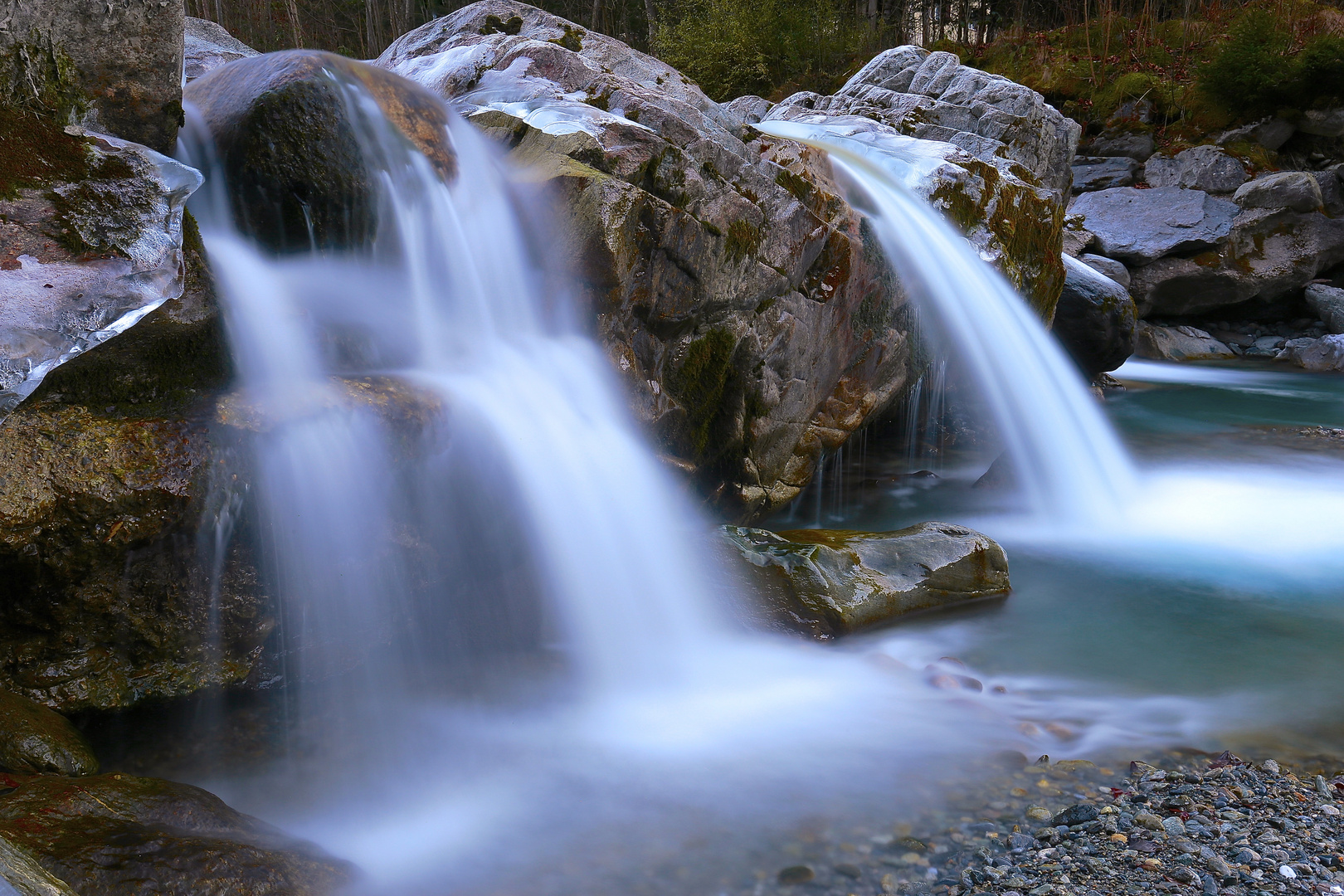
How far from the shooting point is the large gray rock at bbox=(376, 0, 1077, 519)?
5.24 meters

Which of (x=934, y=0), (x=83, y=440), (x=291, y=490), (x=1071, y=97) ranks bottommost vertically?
(x=291, y=490)

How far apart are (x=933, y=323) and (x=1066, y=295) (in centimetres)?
407

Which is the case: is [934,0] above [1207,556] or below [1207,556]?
above

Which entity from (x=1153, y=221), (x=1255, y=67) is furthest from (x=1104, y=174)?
(x=1255, y=67)

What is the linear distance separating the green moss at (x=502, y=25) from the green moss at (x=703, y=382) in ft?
11.2

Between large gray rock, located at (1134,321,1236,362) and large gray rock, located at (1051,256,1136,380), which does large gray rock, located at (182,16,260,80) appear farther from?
large gray rock, located at (1134,321,1236,362)

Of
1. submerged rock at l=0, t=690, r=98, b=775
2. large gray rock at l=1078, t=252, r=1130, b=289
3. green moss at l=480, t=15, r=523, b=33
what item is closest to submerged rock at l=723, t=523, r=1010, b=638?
submerged rock at l=0, t=690, r=98, b=775

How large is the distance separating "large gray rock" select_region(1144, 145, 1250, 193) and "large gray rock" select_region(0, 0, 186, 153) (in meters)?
17.2

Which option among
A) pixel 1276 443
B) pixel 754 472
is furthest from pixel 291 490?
pixel 1276 443

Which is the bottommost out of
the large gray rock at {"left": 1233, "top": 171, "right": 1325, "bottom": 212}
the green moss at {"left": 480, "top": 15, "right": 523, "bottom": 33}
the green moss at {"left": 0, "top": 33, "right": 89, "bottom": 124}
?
the green moss at {"left": 0, "top": 33, "right": 89, "bottom": 124}

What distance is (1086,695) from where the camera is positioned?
3.92m

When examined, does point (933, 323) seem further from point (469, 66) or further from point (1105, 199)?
point (1105, 199)

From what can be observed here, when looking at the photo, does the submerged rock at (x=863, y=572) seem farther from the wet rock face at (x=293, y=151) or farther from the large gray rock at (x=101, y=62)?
the large gray rock at (x=101, y=62)

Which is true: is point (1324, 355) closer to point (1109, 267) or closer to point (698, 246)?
point (1109, 267)
